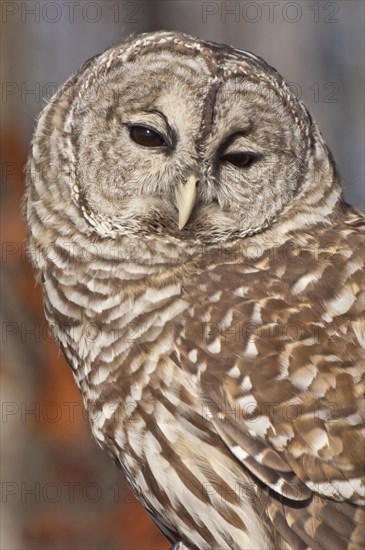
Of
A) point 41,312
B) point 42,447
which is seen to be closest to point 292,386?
point 41,312

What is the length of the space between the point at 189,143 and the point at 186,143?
1 centimetres

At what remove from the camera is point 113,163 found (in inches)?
133

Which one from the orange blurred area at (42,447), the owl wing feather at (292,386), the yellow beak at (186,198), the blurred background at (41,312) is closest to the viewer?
the owl wing feather at (292,386)

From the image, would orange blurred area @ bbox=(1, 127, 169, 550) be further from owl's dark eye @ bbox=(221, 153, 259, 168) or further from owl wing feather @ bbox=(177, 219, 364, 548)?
owl wing feather @ bbox=(177, 219, 364, 548)

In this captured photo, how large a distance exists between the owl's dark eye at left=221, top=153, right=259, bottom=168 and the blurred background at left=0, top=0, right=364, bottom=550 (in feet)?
7.90

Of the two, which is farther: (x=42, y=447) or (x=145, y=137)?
(x=42, y=447)

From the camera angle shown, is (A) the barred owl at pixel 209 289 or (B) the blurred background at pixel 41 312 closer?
(A) the barred owl at pixel 209 289

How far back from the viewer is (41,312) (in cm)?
765

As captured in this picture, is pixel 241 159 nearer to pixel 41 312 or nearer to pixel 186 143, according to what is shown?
pixel 186 143

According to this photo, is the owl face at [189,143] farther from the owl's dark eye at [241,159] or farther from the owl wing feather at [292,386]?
the owl wing feather at [292,386]

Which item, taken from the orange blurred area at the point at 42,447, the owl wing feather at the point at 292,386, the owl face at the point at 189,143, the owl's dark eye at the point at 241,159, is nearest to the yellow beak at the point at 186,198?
the owl face at the point at 189,143

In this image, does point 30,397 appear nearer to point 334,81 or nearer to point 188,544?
point 188,544

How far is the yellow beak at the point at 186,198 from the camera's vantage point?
129 inches

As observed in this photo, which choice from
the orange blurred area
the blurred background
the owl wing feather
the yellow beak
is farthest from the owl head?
the orange blurred area
